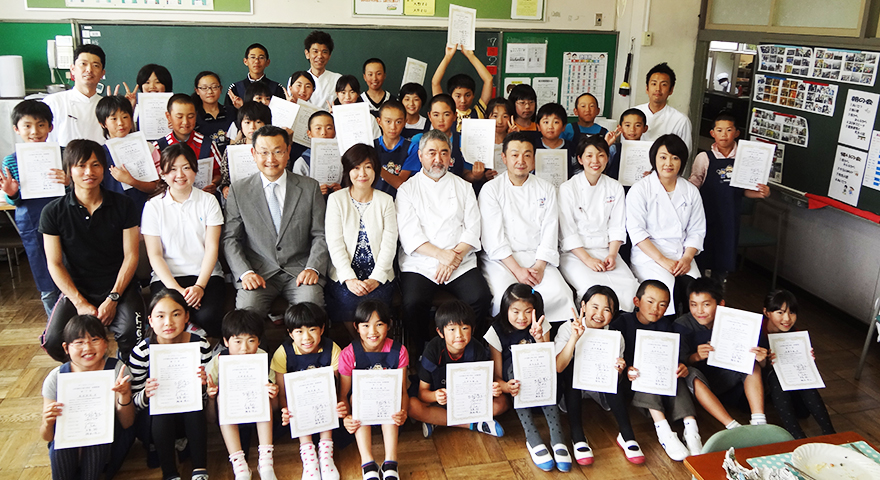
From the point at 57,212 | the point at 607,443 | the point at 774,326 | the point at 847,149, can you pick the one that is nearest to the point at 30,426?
the point at 57,212

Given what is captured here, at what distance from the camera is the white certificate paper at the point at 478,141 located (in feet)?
13.0

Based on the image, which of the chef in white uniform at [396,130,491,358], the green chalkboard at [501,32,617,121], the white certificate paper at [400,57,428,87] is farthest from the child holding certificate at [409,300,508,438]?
the green chalkboard at [501,32,617,121]

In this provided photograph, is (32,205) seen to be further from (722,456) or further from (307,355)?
(722,456)

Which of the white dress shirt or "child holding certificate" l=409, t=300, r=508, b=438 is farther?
the white dress shirt

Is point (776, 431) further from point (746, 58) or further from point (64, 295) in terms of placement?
point (746, 58)

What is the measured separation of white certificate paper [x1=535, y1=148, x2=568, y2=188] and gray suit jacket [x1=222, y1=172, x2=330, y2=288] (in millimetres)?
1475

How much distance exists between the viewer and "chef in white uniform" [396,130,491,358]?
3627 mm

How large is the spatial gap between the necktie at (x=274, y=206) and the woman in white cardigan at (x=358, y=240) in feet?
0.81

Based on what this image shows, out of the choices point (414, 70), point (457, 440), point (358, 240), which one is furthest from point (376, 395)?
point (414, 70)

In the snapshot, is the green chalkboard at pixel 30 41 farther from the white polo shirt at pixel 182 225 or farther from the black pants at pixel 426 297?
the black pants at pixel 426 297

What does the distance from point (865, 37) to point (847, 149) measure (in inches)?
26.4

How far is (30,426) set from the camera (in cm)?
314

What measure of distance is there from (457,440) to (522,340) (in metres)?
0.56

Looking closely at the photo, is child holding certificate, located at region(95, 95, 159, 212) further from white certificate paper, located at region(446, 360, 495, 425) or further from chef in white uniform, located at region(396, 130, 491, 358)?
white certificate paper, located at region(446, 360, 495, 425)
